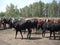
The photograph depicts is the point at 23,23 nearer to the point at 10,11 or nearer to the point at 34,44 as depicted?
the point at 34,44

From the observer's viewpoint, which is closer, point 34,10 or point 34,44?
point 34,44

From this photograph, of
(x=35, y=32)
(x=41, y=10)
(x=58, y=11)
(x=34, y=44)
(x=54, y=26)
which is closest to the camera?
(x=34, y=44)

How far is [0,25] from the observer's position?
125ft

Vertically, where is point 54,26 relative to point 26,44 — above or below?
above

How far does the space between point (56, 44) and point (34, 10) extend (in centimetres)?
9096

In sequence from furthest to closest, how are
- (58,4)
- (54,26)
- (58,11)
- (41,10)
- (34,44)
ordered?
(58,4), (58,11), (41,10), (54,26), (34,44)

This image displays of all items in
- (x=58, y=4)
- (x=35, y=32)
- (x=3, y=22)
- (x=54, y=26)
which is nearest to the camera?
(x=54, y=26)

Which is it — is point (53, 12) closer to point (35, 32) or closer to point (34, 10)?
point (34, 10)

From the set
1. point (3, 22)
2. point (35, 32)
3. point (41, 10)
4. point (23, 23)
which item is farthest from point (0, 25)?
point (41, 10)

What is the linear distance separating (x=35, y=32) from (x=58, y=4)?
93573mm

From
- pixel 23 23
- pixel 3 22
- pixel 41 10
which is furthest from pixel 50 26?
pixel 41 10

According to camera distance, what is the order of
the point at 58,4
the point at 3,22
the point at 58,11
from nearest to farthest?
the point at 3,22 → the point at 58,11 → the point at 58,4

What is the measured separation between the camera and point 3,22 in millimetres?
37688

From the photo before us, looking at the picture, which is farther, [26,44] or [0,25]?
[0,25]
